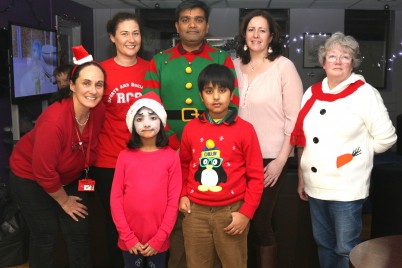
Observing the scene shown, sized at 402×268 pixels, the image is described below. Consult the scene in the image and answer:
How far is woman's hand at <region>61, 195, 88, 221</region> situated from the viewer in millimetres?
2033

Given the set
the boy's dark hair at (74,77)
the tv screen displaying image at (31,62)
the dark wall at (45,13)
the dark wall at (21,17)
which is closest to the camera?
the boy's dark hair at (74,77)

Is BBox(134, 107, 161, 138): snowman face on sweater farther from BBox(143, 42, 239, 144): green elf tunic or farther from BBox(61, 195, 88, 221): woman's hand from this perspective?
BBox(61, 195, 88, 221): woman's hand

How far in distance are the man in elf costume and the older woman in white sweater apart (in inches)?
18.2

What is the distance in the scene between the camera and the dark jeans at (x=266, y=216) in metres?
2.09

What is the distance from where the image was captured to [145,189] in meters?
1.88

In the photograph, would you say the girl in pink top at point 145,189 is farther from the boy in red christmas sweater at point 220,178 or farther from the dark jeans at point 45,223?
the dark jeans at point 45,223

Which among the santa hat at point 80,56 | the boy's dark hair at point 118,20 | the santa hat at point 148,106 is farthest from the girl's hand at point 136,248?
the boy's dark hair at point 118,20

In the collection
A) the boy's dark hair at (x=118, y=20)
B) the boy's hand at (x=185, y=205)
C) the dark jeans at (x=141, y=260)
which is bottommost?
the dark jeans at (x=141, y=260)

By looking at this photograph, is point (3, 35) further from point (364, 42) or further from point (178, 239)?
point (364, 42)

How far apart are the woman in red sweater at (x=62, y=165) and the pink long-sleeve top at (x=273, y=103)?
701 mm

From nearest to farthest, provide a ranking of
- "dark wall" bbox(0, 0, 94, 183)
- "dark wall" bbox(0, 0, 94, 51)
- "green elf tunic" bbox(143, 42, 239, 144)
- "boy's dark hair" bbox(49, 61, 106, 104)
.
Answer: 1. "boy's dark hair" bbox(49, 61, 106, 104)
2. "green elf tunic" bbox(143, 42, 239, 144)
3. "dark wall" bbox(0, 0, 94, 183)
4. "dark wall" bbox(0, 0, 94, 51)

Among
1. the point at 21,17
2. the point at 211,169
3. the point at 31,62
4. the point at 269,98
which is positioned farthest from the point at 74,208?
the point at 21,17

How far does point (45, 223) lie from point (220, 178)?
2.82 ft

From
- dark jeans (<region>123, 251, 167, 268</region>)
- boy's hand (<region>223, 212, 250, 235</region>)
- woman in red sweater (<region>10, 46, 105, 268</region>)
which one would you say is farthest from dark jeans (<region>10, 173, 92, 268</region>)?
boy's hand (<region>223, 212, 250, 235</region>)
